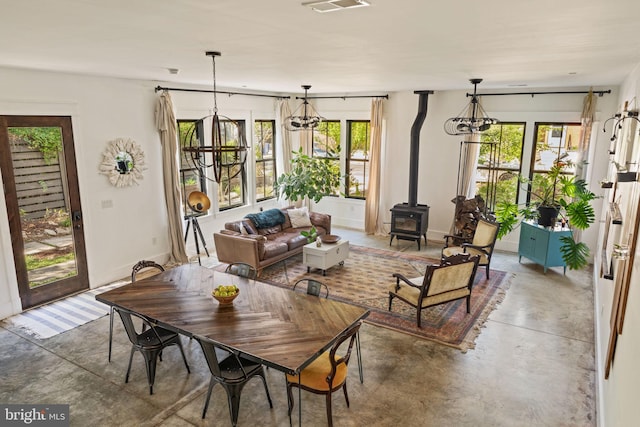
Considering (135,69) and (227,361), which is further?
(135,69)

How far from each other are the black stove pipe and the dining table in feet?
15.6

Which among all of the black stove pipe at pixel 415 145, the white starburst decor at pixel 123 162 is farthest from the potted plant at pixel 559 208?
the white starburst decor at pixel 123 162

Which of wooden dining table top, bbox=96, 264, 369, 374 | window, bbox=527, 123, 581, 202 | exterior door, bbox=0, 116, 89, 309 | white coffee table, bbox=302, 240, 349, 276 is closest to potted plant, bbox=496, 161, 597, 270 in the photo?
window, bbox=527, 123, 581, 202

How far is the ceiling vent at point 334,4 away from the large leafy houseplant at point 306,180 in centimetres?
690

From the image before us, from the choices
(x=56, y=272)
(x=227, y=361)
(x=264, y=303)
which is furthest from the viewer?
(x=56, y=272)

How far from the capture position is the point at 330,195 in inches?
402

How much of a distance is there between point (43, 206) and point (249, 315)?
367 centimetres

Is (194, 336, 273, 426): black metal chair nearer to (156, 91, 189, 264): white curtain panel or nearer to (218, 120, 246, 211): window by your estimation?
(156, 91, 189, 264): white curtain panel

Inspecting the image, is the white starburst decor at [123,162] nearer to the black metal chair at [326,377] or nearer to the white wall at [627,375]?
the black metal chair at [326,377]

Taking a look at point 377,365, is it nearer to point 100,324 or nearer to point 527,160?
point 100,324

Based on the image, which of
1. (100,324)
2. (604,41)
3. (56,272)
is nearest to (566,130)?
(604,41)

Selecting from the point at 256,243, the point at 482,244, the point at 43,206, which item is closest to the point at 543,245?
the point at 482,244

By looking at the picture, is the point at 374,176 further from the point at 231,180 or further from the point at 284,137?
the point at 231,180

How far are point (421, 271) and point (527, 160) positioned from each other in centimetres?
300
